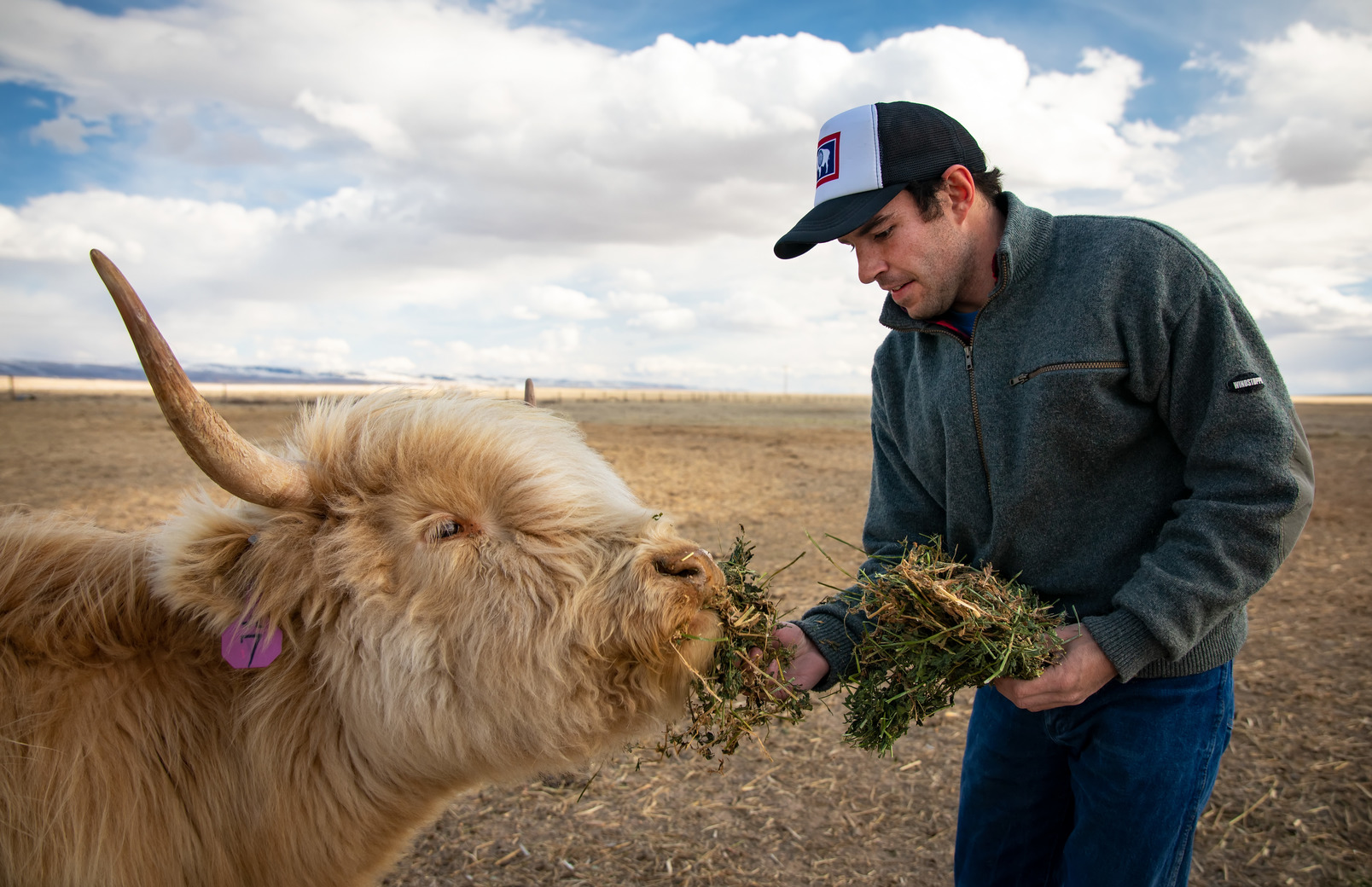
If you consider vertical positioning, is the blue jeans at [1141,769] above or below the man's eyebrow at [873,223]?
below

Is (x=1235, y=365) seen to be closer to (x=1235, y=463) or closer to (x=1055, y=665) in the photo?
(x=1235, y=463)

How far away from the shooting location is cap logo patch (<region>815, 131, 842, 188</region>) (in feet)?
7.92

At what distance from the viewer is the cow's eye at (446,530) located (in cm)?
227

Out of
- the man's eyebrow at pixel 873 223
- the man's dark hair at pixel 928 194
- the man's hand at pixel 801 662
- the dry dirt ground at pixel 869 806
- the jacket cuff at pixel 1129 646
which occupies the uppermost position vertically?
the man's dark hair at pixel 928 194

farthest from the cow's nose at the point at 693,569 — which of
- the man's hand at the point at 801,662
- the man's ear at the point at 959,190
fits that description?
the man's ear at the point at 959,190

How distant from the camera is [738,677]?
2.20 metres

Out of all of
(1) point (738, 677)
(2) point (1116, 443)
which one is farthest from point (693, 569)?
(2) point (1116, 443)

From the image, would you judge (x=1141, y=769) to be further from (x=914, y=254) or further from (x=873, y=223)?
(x=873, y=223)

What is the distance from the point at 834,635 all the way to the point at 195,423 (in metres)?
1.85

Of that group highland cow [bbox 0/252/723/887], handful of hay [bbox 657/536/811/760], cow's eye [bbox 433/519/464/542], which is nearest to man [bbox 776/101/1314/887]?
handful of hay [bbox 657/536/811/760]

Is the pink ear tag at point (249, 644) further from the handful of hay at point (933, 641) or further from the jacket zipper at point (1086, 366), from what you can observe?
the jacket zipper at point (1086, 366)

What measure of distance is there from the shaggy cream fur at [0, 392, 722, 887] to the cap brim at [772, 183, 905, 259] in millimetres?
968

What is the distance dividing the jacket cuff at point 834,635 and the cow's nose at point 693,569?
0.46 m

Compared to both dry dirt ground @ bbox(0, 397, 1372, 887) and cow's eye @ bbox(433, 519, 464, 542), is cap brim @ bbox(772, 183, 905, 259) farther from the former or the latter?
dry dirt ground @ bbox(0, 397, 1372, 887)
